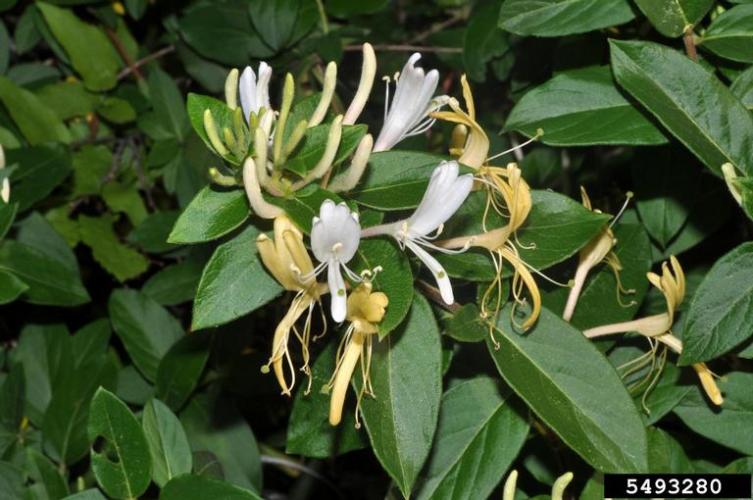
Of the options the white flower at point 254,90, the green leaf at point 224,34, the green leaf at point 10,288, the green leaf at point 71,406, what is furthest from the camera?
the green leaf at point 224,34

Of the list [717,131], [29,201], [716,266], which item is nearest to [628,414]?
[716,266]

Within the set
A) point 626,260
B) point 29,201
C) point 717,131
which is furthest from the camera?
point 29,201

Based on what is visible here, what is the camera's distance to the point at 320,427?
927mm

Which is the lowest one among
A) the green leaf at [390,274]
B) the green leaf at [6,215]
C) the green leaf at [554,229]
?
the green leaf at [6,215]

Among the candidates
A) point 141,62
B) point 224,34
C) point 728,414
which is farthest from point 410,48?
point 728,414

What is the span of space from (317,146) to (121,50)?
84 centimetres

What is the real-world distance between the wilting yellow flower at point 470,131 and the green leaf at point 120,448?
0.37 meters

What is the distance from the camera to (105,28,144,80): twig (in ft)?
5.04

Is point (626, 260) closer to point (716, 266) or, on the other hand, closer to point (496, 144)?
point (716, 266)

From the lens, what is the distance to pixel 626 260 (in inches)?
38.6

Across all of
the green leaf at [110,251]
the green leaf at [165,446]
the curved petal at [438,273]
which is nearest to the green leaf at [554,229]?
the curved petal at [438,273]

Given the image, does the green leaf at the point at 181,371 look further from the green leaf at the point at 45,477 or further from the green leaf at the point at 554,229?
the green leaf at the point at 554,229

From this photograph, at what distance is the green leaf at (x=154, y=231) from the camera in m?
1.35

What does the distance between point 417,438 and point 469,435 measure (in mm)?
127
